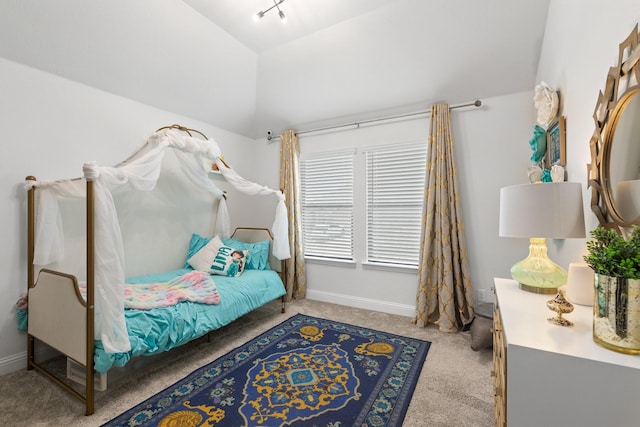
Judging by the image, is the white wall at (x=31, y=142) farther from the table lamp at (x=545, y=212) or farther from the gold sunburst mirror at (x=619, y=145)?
the gold sunburst mirror at (x=619, y=145)

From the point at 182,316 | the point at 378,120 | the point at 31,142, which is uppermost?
the point at 378,120

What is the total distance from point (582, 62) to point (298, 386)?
258cm

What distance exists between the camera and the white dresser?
776 mm

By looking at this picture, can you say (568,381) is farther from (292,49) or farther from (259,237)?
(292,49)

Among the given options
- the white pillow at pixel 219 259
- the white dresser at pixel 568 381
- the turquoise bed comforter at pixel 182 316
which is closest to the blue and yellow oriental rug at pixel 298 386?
the turquoise bed comforter at pixel 182 316

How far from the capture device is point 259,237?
3.94 metres

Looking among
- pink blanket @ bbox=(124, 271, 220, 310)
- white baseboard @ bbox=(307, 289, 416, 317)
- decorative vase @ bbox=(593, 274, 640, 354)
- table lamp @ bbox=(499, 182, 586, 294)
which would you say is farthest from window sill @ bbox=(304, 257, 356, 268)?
decorative vase @ bbox=(593, 274, 640, 354)

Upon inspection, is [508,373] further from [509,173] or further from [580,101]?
[509,173]

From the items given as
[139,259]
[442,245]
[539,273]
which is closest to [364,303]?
[442,245]

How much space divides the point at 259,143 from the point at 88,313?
3365mm

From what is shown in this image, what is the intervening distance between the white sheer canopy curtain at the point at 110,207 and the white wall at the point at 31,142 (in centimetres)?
17

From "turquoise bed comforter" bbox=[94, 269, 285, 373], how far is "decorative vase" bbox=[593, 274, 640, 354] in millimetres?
2385

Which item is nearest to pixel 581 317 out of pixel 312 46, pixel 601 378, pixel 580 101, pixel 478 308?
pixel 601 378

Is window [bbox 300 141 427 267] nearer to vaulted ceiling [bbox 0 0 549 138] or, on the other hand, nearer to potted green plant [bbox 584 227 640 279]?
vaulted ceiling [bbox 0 0 549 138]
